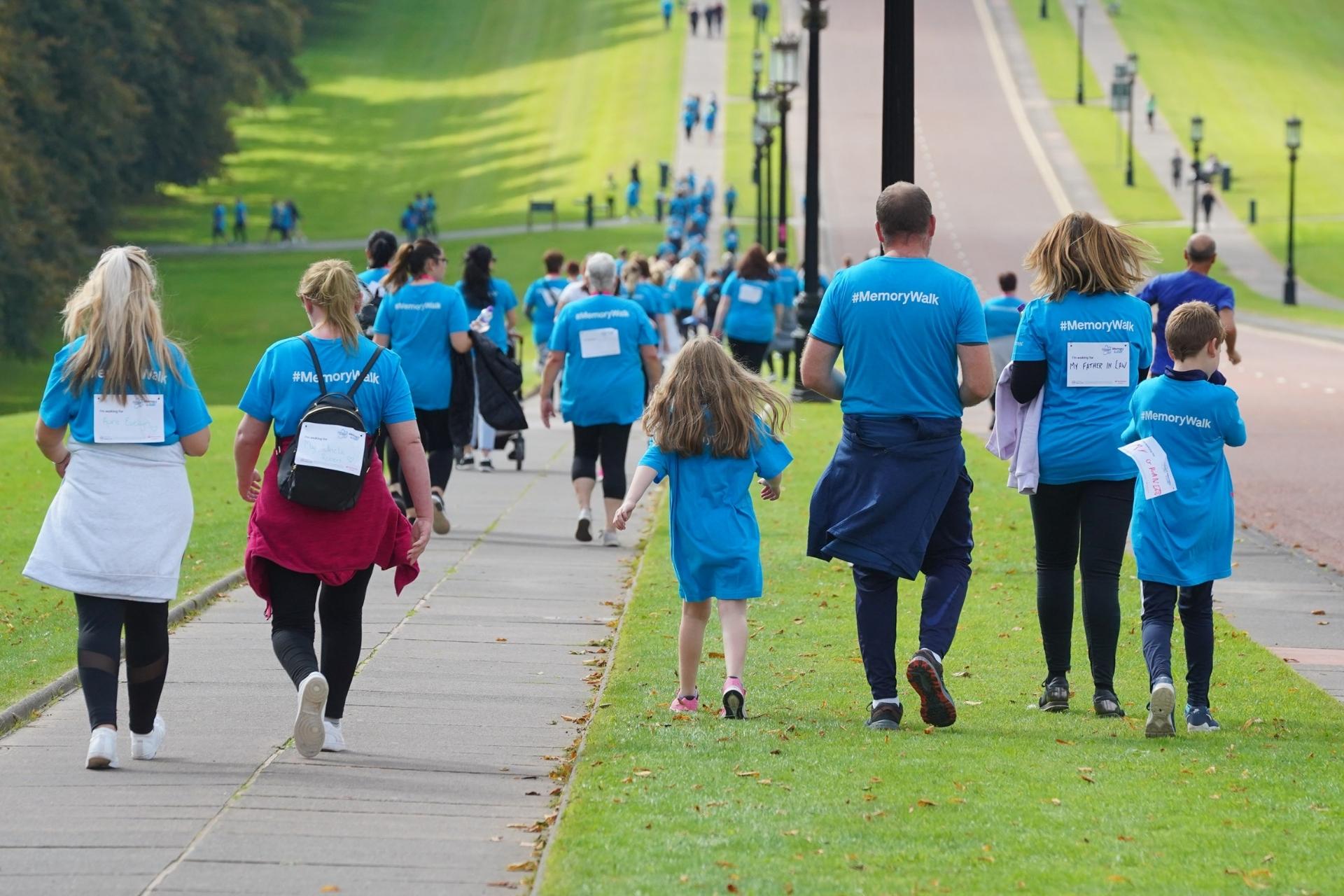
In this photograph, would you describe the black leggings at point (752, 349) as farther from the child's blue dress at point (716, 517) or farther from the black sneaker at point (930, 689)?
the black sneaker at point (930, 689)

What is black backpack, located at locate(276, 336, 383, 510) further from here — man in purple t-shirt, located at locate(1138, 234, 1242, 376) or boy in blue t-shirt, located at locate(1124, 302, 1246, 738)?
man in purple t-shirt, located at locate(1138, 234, 1242, 376)

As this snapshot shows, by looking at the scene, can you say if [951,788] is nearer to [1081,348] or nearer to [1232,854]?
[1232,854]

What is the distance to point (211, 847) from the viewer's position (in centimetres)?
553

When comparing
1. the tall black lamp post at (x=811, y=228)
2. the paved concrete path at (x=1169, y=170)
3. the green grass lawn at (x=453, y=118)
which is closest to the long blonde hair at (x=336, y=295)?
the tall black lamp post at (x=811, y=228)

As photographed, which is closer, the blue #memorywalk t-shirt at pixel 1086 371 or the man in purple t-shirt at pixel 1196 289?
the blue #memorywalk t-shirt at pixel 1086 371

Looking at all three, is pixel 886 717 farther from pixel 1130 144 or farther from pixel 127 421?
pixel 1130 144

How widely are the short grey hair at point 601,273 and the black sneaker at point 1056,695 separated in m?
5.57

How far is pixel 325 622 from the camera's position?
22.7 ft

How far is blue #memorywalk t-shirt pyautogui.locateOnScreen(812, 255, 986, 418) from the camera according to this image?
7.10 meters

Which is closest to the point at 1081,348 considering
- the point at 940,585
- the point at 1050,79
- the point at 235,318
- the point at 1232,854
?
the point at 940,585

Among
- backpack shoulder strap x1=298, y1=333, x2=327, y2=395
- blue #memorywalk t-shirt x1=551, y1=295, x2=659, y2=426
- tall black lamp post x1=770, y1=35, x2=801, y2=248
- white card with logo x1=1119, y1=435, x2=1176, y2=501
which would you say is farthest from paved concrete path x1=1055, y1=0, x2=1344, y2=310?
backpack shoulder strap x1=298, y1=333, x2=327, y2=395

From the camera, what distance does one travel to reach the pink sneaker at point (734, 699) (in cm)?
741

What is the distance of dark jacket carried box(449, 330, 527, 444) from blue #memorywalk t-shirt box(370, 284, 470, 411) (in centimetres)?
78

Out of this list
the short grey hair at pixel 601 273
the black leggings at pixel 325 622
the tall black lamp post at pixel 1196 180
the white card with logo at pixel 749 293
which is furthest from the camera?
the tall black lamp post at pixel 1196 180
